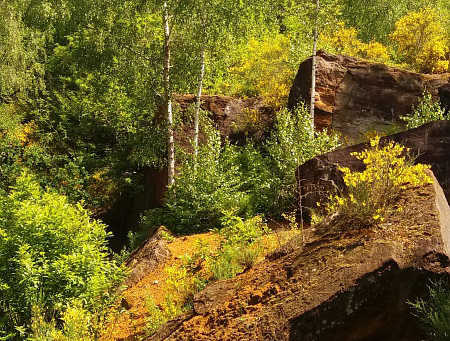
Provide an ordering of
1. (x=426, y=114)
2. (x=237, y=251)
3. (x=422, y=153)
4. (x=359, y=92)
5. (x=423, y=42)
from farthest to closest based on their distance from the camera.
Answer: (x=423, y=42)
(x=359, y=92)
(x=426, y=114)
(x=422, y=153)
(x=237, y=251)

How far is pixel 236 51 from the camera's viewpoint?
83.0 feet

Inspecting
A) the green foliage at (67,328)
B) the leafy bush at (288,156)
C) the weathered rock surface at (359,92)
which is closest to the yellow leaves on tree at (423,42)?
the weathered rock surface at (359,92)

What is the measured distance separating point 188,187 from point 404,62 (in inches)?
475

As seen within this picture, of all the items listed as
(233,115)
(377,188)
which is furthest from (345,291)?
(233,115)

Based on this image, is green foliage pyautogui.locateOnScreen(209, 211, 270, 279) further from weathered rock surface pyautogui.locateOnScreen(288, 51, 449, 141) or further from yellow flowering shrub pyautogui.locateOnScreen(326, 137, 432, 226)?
weathered rock surface pyautogui.locateOnScreen(288, 51, 449, 141)

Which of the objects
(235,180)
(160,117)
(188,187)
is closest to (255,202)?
(235,180)

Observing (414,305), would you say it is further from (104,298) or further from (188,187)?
(188,187)

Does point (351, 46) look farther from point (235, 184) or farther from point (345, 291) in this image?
point (345, 291)

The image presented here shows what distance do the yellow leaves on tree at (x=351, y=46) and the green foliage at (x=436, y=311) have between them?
15920 millimetres

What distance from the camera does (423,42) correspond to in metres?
21.0

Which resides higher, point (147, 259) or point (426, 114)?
point (426, 114)

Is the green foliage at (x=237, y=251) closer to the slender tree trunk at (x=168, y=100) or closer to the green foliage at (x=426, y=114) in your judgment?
the slender tree trunk at (x=168, y=100)

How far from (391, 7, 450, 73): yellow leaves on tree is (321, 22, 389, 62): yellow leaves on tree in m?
0.79

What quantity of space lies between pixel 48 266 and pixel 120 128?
12.4 metres
